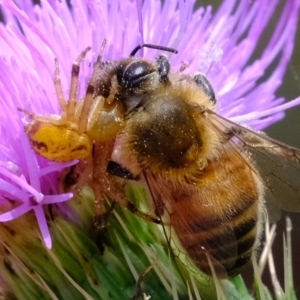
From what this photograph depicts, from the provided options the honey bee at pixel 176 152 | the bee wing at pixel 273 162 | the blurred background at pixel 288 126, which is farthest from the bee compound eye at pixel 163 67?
the blurred background at pixel 288 126

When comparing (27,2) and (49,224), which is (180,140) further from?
(27,2)

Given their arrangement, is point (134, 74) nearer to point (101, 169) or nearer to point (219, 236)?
point (101, 169)

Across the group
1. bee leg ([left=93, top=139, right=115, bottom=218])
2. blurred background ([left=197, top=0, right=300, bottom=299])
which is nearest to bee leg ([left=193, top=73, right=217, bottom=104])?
bee leg ([left=93, top=139, right=115, bottom=218])

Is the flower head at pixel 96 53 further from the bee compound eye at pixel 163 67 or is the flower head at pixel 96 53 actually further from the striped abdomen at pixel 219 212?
the striped abdomen at pixel 219 212

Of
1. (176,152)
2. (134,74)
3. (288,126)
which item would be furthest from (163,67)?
(288,126)

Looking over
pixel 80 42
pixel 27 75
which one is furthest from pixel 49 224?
pixel 80 42

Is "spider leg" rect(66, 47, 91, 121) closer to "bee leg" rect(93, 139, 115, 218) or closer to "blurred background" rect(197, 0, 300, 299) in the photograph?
"bee leg" rect(93, 139, 115, 218)
